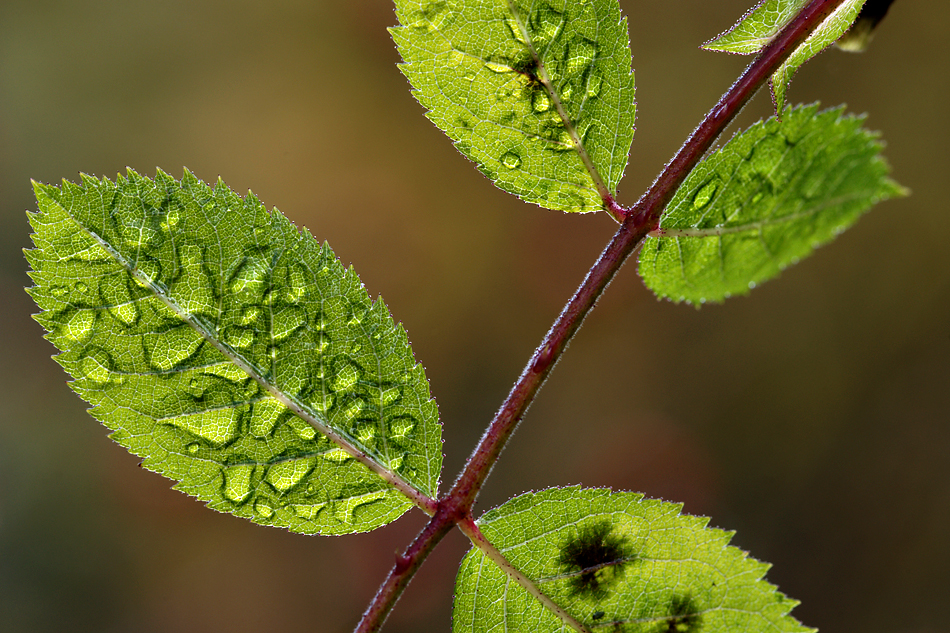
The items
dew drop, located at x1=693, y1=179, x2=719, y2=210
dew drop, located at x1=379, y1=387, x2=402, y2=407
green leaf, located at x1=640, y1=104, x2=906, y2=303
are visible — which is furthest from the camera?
dew drop, located at x1=379, y1=387, x2=402, y2=407

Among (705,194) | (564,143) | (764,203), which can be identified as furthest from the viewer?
(564,143)

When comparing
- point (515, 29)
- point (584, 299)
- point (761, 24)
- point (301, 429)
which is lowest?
point (301, 429)

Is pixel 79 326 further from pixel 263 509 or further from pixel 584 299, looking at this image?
pixel 584 299

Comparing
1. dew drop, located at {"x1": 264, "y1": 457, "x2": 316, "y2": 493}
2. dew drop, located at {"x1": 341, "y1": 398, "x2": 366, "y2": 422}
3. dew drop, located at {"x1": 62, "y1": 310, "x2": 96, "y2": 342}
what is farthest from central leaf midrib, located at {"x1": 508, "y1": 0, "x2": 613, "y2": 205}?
dew drop, located at {"x1": 62, "y1": 310, "x2": 96, "y2": 342}

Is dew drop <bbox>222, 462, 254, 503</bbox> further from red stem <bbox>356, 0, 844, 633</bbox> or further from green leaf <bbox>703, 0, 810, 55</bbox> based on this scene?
green leaf <bbox>703, 0, 810, 55</bbox>

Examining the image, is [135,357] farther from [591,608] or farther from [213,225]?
[591,608]

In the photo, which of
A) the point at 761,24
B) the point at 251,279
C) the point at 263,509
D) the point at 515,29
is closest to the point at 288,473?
the point at 263,509

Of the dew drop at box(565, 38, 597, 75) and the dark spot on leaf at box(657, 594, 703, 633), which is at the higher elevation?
the dew drop at box(565, 38, 597, 75)
